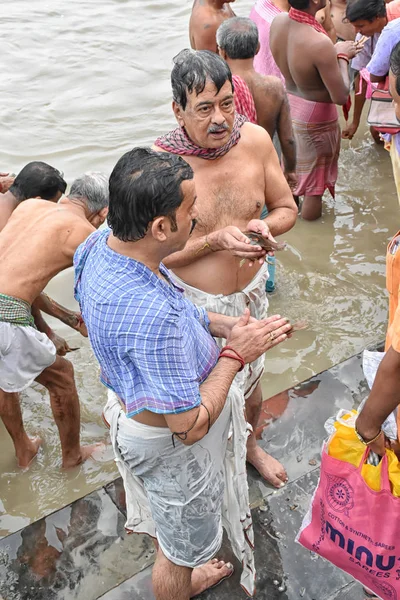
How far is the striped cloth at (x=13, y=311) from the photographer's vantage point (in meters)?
3.46

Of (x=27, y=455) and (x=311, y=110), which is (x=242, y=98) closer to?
(x=311, y=110)

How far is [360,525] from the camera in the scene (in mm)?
2402

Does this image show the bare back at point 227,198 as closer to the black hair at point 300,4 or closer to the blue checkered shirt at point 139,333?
the blue checkered shirt at point 139,333

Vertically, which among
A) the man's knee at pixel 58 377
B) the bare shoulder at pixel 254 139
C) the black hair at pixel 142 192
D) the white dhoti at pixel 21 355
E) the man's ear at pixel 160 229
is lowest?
the man's knee at pixel 58 377

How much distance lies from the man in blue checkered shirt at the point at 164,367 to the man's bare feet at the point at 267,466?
642mm

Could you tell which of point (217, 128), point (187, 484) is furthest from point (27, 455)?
point (217, 128)

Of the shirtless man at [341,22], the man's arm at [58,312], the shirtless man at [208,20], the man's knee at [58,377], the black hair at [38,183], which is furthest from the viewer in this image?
the shirtless man at [341,22]

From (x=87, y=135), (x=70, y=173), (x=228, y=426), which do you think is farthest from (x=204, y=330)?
(x=87, y=135)

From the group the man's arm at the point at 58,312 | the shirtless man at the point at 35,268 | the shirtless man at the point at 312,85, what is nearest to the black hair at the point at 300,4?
the shirtless man at the point at 312,85

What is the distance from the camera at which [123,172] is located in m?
2.11

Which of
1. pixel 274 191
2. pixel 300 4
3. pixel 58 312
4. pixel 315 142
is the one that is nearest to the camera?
pixel 274 191

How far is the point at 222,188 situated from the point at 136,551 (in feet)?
5.78

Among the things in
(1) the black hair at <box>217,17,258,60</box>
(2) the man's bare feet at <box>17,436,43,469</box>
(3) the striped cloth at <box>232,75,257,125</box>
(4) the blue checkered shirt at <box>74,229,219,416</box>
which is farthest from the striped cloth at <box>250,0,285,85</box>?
(4) the blue checkered shirt at <box>74,229,219,416</box>

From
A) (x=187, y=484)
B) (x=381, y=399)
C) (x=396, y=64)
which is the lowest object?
(x=187, y=484)
